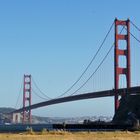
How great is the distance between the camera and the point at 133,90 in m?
118

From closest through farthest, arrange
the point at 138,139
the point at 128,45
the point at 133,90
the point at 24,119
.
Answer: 1. the point at 138,139
2. the point at 133,90
3. the point at 128,45
4. the point at 24,119

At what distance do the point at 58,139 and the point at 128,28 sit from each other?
3280 inches

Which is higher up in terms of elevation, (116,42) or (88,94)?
(116,42)

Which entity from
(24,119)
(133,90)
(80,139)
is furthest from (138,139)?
(24,119)

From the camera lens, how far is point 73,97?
433 feet

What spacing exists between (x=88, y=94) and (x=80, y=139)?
74821 millimetres

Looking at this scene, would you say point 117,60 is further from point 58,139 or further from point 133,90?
point 58,139

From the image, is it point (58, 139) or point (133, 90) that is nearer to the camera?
point (58, 139)

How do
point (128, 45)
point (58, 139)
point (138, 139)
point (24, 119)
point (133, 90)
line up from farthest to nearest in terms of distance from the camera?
point (24, 119), point (128, 45), point (133, 90), point (138, 139), point (58, 139)

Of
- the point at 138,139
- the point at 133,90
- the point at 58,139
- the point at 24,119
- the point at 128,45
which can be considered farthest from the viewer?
the point at 24,119

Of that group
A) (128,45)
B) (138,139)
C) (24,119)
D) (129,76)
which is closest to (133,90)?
Result: (129,76)

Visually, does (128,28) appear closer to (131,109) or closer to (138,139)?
(131,109)

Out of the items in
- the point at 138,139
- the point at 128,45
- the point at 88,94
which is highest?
the point at 128,45

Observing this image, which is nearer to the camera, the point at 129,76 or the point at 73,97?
the point at 129,76
